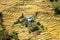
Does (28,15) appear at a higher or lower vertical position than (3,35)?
higher

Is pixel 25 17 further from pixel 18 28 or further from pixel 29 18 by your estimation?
pixel 18 28

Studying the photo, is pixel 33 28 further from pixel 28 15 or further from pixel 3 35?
pixel 28 15

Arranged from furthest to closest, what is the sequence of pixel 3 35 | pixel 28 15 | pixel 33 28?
pixel 28 15 < pixel 33 28 < pixel 3 35

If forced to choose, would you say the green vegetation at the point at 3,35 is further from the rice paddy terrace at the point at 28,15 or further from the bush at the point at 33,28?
the bush at the point at 33,28

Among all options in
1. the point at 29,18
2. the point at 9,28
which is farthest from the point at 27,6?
the point at 9,28

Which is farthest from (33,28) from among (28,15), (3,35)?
(28,15)

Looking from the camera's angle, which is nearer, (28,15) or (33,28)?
(33,28)

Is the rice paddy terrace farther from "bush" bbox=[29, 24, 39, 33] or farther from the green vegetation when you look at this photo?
the green vegetation

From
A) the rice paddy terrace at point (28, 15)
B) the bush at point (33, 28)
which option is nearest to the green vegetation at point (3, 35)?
the rice paddy terrace at point (28, 15)

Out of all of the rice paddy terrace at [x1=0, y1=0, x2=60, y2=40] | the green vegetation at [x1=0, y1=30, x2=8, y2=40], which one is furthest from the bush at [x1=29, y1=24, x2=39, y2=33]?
the green vegetation at [x1=0, y1=30, x2=8, y2=40]
